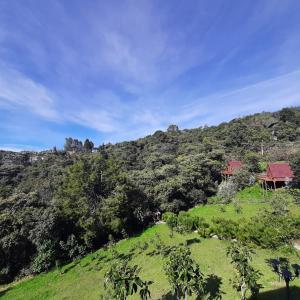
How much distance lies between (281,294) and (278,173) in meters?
27.2

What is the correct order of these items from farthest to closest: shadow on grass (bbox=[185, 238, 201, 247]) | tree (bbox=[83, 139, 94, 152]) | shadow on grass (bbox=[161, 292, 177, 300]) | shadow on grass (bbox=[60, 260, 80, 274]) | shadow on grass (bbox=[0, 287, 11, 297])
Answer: tree (bbox=[83, 139, 94, 152]) < shadow on grass (bbox=[185, 238, 201, 247]) < shadow on grass (bbox=[60, 260, 80, 274]) < shadow on grass (bbox=[0, 287, 11, 297]) < shadow on grass (bbox=[161, 292, 177, 300])

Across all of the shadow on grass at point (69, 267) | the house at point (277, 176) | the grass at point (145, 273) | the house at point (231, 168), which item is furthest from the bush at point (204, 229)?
the house at point (231, 168)

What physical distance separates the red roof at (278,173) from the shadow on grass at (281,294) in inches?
1016

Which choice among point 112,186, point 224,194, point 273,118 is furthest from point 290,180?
point 273,118

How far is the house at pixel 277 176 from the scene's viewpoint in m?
37.2

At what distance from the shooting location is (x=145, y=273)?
18.6 meters

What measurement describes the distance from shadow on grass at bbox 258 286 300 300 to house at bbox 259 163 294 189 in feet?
81.2

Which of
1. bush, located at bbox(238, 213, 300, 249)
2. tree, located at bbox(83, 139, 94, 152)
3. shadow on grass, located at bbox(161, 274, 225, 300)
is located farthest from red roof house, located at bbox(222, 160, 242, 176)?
tree, located at bbox(83, 139, 94, 152)

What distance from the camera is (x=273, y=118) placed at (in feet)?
256

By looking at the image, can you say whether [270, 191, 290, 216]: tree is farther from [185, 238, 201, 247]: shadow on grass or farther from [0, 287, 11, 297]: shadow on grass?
[0, 287, 11, 297]: shadow on grass

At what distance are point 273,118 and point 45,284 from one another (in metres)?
75.4

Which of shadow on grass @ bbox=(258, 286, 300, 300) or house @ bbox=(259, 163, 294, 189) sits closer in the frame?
shadow on grass @ bbox=(258, 286, 300, 300)

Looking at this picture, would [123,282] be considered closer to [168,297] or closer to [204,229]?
[168,297]

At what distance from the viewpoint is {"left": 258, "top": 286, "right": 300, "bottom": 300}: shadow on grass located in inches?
510
